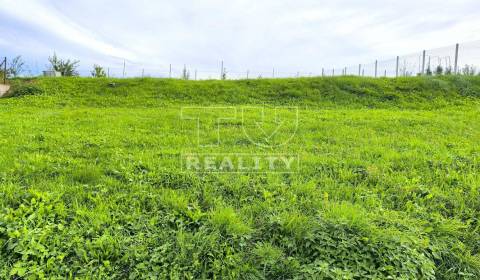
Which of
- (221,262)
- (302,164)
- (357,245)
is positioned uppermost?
(302,164)

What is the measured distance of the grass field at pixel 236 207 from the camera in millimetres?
1937

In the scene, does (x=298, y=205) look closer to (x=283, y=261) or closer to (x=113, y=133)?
(x=283, y=261)

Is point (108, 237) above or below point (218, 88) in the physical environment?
below

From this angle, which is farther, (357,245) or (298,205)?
(298,205)

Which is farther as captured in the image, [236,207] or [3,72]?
[3,72]

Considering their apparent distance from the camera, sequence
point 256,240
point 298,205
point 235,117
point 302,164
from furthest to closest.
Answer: point 235,117
point 302,164
point 298,205
point 256,240

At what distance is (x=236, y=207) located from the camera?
2.60m

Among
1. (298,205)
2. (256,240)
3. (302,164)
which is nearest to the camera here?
(256,240)

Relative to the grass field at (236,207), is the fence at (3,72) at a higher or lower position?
higher

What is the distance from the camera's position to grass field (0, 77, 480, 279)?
6.35ft

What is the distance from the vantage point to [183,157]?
372 cm

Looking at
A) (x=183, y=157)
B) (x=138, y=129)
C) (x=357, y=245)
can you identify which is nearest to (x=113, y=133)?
(x=138, y=129)

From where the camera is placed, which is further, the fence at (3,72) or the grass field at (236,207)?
the fence at (3,72)

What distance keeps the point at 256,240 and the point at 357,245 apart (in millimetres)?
777
